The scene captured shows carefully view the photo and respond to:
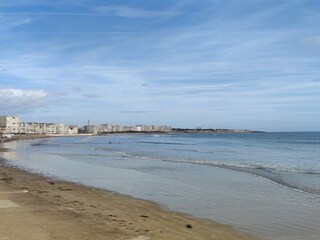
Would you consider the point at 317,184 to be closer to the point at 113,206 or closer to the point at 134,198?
the point at 134,198

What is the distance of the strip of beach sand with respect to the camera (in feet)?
25.5

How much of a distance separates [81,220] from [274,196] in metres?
7.60

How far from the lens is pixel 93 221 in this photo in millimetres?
9055

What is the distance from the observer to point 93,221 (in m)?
9.05

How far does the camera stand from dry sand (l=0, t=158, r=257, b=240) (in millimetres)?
7754

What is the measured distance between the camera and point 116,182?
18594mm

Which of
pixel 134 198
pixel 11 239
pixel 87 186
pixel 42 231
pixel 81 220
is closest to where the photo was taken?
pixel 11 239

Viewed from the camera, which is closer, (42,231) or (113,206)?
(42,231)

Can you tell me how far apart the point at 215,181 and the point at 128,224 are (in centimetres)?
1035

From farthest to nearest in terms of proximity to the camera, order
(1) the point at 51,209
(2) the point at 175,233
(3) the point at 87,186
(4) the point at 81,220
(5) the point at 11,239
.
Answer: (3) the point at 87,186
(1) the point at 51,209
(4) the point at 81,220
(2) the point at 175,233
(5) the point at 11,239

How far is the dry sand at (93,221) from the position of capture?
Answer: 305 inches

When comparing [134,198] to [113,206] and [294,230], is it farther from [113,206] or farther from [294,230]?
[294,230]

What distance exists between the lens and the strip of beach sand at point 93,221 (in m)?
7.76

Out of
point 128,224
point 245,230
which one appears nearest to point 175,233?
point 128,224
